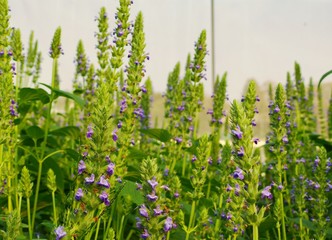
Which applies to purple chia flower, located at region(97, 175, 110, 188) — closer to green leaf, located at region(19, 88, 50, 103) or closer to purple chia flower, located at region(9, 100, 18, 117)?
purple chia flower, located at region(9, 100, 18, 117)

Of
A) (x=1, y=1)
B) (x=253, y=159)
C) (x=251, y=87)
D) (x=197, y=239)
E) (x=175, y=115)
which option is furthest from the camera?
(x=175, y=115)

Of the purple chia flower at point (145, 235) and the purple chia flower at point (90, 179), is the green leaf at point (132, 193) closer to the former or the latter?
the purple chia flower at point (145, 235)

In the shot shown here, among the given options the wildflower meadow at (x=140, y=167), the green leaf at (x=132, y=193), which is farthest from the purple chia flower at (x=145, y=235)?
the green leaf at (x=132, y=193)

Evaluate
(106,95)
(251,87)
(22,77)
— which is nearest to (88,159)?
(106,95)

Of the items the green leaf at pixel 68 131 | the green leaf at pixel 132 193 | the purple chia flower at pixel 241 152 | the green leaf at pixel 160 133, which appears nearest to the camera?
the purple chia flower at pixel 241 152

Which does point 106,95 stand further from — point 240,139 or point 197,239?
point 197,239

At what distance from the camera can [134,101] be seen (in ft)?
6.14

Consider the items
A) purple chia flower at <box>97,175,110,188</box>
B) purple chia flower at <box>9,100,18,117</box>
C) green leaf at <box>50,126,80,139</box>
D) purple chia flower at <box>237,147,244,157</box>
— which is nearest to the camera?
purple chia flower at <box>97,175,110,188</box>

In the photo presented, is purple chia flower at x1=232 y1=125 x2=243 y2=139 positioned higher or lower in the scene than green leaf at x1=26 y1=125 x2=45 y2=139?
lower

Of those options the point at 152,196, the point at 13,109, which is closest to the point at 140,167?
the point at 152,196

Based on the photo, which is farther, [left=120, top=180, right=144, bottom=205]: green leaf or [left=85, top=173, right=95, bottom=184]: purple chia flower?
[left=120, top=180, right=144, bottom=205]: green leaf

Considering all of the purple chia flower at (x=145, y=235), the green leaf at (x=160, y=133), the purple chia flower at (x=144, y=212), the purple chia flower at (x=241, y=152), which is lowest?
the purple chia flower at (x=145, y=235)

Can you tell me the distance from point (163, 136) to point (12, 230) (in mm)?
1246

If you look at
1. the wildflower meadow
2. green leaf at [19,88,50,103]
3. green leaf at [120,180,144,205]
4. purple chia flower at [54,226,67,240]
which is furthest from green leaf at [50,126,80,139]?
purple chia flower at [54,226,67,240]
